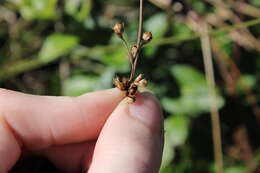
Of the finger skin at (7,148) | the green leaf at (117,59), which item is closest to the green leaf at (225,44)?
the green leaf at (117,59)

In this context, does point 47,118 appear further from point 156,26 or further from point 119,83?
point 156,26

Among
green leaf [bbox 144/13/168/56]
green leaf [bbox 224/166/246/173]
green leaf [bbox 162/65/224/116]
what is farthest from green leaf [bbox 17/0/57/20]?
green leaf [bbox 224/166/246/173]

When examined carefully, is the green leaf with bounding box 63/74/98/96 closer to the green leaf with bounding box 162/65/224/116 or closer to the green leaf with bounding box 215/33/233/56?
the green leaf with bounding box 162/65/224/116

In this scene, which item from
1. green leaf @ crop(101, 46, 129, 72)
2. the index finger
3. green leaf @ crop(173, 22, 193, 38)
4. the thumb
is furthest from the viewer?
green leaf @ crop(173, 22, 193, 38)

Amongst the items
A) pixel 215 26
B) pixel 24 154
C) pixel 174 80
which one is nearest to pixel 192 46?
pixel 215 26

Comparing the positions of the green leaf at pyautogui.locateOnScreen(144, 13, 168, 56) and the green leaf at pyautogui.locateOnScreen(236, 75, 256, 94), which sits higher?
the green leaf at pyautogui.locateOnScreen(144, 13, 168, 56)

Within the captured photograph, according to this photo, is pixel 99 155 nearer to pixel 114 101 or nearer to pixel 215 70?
pixel 114 101

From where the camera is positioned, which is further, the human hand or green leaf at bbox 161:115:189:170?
green leaf at bbox 161:115:189:170

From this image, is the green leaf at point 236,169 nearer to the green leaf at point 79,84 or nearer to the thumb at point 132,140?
the green leaf at point 79,84
